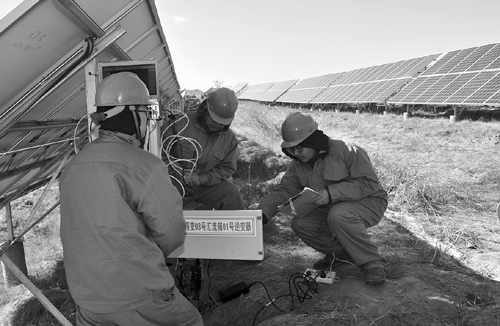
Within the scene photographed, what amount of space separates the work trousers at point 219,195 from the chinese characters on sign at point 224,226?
4.50 ft

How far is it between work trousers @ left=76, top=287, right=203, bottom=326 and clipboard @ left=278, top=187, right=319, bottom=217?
4.97 feet

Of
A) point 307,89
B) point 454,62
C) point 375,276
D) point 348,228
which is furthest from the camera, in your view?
point 307,89

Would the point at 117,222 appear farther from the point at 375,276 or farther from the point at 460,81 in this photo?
the point at 460,81

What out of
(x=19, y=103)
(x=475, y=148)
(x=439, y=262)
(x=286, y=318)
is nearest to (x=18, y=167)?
(x=19, y=103)

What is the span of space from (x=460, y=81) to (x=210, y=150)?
11.3 m

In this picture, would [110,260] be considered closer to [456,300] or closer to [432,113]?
[456,300]

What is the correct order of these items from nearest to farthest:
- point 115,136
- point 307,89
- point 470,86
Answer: point 115,136 → point 470,86 → point 307,89

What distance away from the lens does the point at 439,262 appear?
11.4 feet

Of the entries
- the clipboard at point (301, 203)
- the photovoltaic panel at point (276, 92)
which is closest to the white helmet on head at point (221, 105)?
the clipboard at point (301, 203)

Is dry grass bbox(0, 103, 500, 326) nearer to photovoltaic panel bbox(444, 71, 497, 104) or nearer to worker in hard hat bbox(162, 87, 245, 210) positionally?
worker in hard hat bbox(162, 87, 245, 210)

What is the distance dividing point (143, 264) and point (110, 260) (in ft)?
0.53

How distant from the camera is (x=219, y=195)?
14.0 feet

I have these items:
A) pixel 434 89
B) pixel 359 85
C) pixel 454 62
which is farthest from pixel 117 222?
pixel 359 85

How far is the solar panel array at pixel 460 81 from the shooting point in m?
11.0
